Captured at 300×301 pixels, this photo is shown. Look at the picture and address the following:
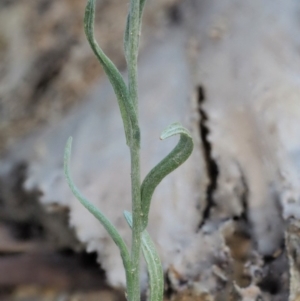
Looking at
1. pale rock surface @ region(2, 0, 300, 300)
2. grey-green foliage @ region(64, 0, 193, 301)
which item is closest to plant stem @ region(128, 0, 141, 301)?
grey-green foliage @ region(64, 0, 193, 301)

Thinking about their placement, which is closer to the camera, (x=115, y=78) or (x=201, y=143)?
(x=115, y=78)

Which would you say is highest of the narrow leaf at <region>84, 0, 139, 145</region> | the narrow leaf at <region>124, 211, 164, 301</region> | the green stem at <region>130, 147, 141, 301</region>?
the narrow leaf at <region>84, 0, 139, 145</region>

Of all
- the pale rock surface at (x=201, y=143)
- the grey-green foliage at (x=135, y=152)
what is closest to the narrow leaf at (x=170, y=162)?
the grey-green foliage at (x=135, y=152)

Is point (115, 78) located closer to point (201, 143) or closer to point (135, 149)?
point (135, 149)

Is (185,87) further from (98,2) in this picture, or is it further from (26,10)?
(26,10)

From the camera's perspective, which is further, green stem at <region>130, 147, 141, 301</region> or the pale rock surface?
the pale rock surface

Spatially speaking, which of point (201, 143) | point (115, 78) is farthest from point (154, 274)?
point (201, 143)

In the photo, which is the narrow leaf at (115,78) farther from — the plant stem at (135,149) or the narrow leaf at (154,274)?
the narrow leaf at (154,274)

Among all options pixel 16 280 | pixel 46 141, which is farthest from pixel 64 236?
pixel 46 141

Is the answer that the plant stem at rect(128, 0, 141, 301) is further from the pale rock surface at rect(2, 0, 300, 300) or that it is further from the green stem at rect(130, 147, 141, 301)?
the pale rock surface at rect(2, 0, 300, 300)
